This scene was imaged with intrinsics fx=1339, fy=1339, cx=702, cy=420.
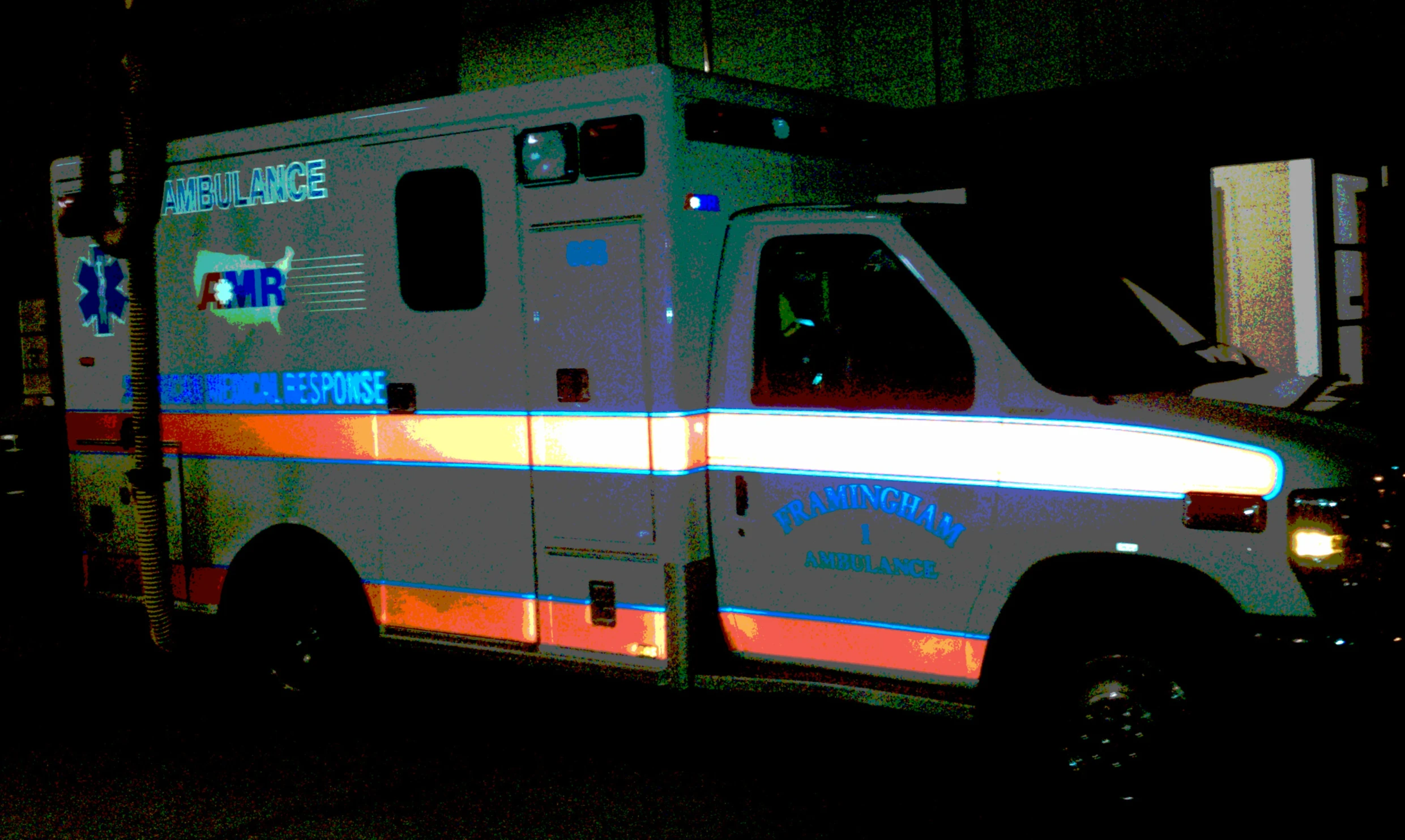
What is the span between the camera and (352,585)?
625 centimetres

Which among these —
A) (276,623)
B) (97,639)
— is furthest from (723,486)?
(97,639)

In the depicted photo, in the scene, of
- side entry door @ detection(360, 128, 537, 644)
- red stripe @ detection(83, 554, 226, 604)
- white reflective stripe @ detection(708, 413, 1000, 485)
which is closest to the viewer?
white reflective stripe @ detection(708, 413, 1000, 485)

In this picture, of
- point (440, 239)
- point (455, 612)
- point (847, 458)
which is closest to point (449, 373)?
point (440, 239)

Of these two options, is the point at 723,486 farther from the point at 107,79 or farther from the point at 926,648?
the point at 107,79

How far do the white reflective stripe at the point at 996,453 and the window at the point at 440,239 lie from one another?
4.30ft

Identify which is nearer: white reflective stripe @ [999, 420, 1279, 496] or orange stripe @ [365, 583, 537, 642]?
white reflective stripe @ [999, 420, 1279, 496]

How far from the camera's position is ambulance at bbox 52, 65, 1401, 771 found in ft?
14.4

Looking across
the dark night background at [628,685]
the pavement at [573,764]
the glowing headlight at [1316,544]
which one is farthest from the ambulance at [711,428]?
the dark night background at [628,685]

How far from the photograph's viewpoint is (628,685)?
22.3 ft

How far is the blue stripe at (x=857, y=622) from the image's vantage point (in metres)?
4.77

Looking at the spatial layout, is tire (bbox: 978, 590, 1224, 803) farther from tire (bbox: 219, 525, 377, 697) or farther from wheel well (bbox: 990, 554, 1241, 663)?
tire (bbox: 219, 525, 377, 697)

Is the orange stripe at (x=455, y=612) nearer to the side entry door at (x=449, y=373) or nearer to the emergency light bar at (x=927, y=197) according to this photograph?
the side entry door at (x=449, y=373)

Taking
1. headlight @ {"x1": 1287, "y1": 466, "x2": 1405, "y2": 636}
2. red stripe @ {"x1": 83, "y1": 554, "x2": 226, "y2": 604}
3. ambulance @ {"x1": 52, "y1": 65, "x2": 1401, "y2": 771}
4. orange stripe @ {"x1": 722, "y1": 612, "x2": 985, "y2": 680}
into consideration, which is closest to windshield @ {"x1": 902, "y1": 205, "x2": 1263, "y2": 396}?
ambulance @ {"x1": 52, "y1": 65, "x2": 1401, "y2": 771}

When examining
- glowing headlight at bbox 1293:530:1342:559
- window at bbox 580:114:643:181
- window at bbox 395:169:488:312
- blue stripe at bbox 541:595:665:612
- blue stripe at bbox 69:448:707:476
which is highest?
window at bbox 580:114:643:181
